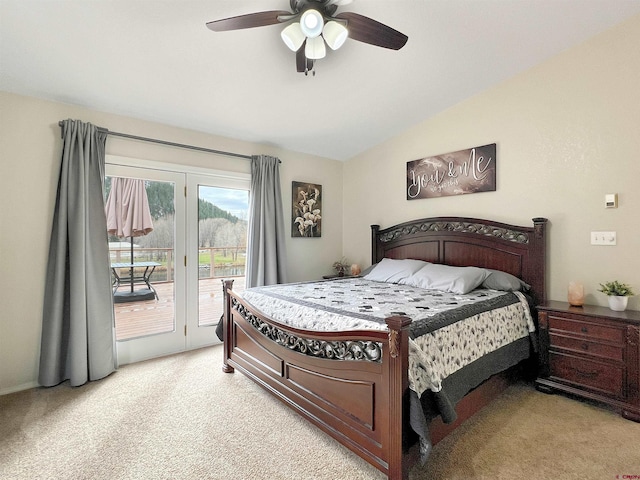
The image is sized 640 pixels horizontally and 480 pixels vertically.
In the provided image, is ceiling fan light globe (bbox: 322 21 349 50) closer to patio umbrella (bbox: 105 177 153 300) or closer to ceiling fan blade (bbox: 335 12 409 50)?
ceiling fan blade (bbox: 335 12 409 50)

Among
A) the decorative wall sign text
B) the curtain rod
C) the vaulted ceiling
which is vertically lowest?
the decorative wall sign text

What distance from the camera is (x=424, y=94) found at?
3.47 meters

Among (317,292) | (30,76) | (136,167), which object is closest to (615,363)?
(317,292)

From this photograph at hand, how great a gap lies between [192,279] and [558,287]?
374 cm

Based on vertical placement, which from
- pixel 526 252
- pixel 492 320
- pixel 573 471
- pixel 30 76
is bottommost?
pixel 573 471

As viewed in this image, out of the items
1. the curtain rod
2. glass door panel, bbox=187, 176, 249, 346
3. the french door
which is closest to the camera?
the curtain rod

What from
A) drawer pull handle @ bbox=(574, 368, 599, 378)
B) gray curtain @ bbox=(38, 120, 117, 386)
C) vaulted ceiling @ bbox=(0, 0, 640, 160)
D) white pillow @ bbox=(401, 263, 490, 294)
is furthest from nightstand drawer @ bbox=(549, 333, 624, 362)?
gray curtain @ bbox=(38, 120, 117, 386)

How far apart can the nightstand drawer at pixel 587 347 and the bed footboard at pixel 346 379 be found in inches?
71.9

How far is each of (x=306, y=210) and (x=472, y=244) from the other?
2.22 m

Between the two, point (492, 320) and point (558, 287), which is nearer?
point (492, 320)

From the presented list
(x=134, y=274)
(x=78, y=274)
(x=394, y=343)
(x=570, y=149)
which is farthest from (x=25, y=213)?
(x=570, y=149)

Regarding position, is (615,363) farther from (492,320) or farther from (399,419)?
(399,419)

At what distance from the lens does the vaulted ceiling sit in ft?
7.20

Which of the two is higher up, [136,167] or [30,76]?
[30,76]
